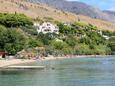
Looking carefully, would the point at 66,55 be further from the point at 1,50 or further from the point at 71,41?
the point at 1,50

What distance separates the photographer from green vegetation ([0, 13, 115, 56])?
12581cm

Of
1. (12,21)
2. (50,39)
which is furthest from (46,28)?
(12,21)

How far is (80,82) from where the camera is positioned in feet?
198

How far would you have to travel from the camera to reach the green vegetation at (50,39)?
4953 inches

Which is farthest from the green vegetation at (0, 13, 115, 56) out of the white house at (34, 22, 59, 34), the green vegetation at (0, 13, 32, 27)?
the white house at (34, 22, 59, 34)

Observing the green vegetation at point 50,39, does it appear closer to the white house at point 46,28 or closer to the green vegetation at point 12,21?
the green vegetation at point 12,21

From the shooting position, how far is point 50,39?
164625 mm

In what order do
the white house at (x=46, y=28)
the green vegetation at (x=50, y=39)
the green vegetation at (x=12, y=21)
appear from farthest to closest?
the white house at (x=46, y=28) < the green vegetation at (x=12, y=21) < the green vegetation at (x=50, y=39)

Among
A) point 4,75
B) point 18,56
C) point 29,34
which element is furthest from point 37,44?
point 4,75

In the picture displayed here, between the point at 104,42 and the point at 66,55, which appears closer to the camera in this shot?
the point at 66,55

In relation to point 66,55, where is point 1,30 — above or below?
above

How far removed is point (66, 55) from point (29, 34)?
1409cm

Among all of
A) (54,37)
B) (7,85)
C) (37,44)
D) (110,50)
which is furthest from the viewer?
(110,50)

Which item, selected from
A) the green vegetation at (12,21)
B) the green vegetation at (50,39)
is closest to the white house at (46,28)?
the green vegetation at (50,39)
